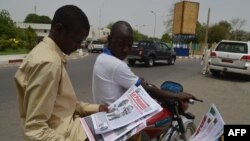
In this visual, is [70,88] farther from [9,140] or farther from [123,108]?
[9,140]

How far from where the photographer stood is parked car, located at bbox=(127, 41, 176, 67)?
1950 cm

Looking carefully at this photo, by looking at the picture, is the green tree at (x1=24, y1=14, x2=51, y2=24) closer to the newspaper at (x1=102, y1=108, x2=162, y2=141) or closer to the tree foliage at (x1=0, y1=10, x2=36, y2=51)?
the tree foliage at (x1=0, y1=10, x2=36, y2=51)

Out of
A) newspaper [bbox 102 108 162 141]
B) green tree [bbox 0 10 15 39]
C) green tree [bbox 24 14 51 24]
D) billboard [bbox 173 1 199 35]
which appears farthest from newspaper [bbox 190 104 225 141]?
green tree [bbox 24 14 51 24]

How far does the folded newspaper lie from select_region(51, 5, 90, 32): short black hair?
543 millimetres

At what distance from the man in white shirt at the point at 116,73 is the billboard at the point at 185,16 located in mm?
34033

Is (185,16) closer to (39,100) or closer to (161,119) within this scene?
(161,119)

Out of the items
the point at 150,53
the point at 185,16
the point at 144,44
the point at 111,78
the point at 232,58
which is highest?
the point at 185,16

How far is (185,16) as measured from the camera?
35969 millimetres

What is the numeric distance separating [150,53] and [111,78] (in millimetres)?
17620

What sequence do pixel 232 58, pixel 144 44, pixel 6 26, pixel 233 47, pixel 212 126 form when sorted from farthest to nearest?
pixel 6 26, pixel 144 44, pixel 233 47, pixel 232 58, pixel 212 126

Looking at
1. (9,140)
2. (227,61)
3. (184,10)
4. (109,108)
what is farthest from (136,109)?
(184,10)

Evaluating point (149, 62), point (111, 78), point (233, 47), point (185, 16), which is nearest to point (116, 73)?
point (111, 78)

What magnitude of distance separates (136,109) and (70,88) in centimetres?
42

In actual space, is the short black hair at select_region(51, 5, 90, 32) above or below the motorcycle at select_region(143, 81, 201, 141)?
above
